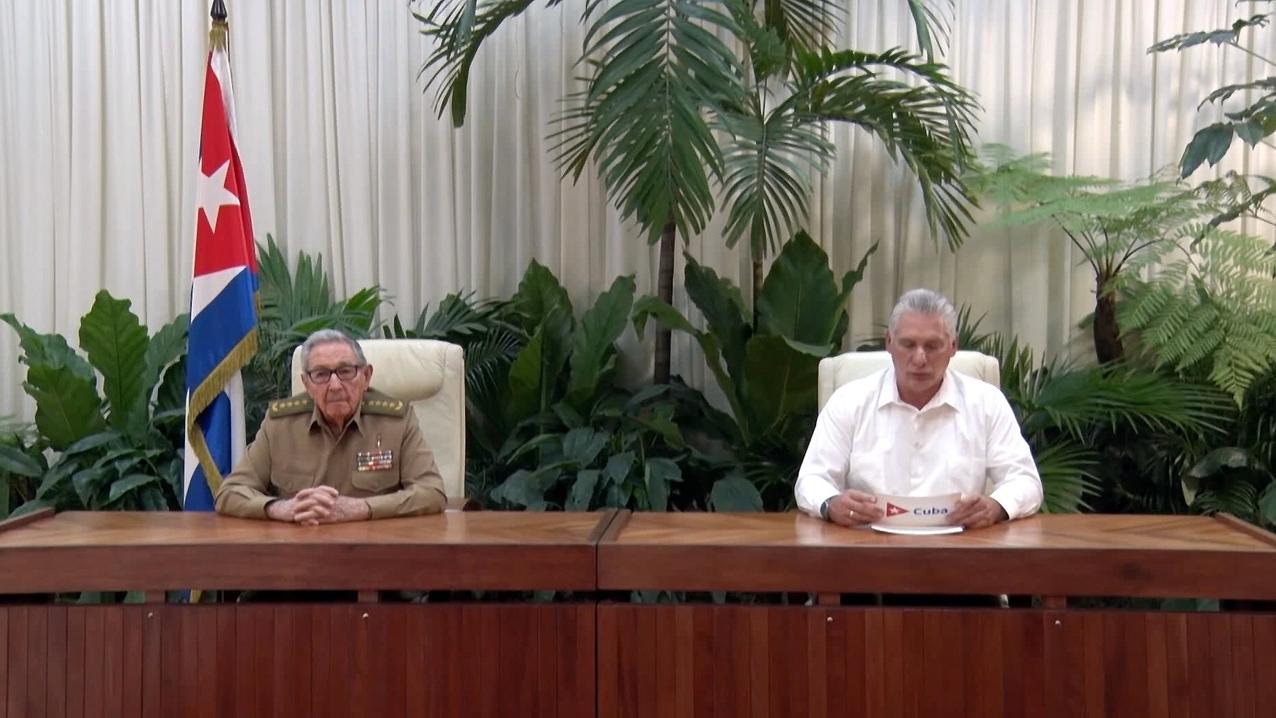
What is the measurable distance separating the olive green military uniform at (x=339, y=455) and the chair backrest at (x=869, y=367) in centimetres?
121

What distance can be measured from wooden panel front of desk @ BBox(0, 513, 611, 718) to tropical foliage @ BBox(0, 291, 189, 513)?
6.71ft

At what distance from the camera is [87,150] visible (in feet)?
16.7

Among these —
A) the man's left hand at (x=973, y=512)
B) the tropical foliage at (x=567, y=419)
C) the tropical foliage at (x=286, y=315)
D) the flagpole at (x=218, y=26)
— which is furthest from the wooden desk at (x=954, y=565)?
the flagpole at (x=218, y=26)

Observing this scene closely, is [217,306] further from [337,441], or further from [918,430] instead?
[918,430]

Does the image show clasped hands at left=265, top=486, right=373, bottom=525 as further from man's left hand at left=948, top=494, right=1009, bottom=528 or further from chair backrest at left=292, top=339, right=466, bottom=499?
man's left hand at left=948, top=494, right=1009, bottom=528

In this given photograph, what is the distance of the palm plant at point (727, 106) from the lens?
3.97 m

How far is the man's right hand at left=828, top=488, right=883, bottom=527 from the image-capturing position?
2.46 m

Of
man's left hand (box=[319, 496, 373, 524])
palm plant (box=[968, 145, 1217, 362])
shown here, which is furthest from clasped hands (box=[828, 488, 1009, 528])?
palm plant (box=[968, 145, 1217, 362])

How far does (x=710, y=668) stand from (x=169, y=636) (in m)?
1.10

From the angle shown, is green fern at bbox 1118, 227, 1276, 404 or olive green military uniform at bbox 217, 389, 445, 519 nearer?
olive green military uniform at bbox 217, 389, 445, 519

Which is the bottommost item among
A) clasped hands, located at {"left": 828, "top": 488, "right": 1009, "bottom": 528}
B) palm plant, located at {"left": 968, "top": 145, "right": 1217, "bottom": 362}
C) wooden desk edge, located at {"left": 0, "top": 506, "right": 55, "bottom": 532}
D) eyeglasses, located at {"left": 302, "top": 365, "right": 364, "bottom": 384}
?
wooden desk edge, located at {"left": 0, "top": 506, "right": 55, "bottom": 532}

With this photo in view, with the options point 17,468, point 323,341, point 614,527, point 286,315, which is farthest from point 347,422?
point 17,468

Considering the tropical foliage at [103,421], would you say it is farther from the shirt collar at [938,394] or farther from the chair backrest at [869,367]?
the shirt collar at [938,394]

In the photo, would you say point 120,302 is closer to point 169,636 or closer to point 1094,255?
point 169,636
